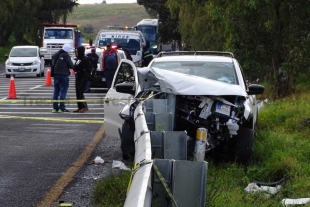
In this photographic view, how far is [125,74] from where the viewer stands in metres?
12.1

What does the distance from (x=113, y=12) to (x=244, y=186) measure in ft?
462

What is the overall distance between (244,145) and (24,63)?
25.5 m

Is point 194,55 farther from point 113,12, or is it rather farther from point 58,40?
point 113,12

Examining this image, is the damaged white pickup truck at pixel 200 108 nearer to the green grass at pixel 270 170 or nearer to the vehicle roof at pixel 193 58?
the green grass at pixel 270 170

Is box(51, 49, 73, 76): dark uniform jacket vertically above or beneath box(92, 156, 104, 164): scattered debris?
above

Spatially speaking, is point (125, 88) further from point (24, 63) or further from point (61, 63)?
point (24, 63)

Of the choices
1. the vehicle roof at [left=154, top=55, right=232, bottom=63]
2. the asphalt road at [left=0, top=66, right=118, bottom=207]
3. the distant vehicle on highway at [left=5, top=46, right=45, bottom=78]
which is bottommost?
Answer: the distant vehicle on highway at [left=5, top=46, right=45, bottom=78]

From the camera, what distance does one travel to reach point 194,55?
11625 millimetres

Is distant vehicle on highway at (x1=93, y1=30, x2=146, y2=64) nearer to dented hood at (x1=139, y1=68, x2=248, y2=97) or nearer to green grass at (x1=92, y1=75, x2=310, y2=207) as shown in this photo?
green grass at (x1=92, y1=75, x2=310, y2=207)

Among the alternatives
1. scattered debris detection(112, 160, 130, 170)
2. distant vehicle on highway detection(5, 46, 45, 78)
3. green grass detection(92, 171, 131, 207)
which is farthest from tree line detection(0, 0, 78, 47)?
green grass detection(92, 171, 131, 207)

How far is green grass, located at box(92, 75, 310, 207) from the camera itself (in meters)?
7.30

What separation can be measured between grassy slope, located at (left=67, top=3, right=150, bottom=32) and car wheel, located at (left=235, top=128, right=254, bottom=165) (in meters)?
115

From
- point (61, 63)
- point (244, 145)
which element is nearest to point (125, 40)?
point (61, 63)

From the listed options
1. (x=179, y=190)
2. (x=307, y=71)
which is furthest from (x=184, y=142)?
(x=307, y=71)
